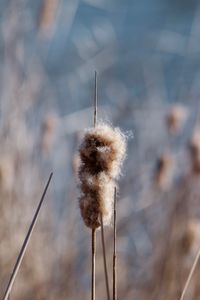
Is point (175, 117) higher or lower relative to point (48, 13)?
lower

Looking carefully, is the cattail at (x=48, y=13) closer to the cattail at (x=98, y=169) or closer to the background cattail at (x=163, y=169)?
the background cattail at (x=163, y=169)

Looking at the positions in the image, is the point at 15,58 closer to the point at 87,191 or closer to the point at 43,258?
the point at 43,258

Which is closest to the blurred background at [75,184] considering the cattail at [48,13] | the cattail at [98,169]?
the cattail at [48,13]

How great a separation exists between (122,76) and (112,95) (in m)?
0.93

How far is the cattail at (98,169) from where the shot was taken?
3.22ft

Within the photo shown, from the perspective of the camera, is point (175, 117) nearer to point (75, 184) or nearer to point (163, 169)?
point (163, 169)

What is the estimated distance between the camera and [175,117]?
2291 mm

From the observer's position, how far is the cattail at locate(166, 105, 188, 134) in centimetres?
230

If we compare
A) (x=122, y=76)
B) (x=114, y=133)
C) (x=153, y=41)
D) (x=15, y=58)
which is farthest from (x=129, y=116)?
(x=114, y=133)

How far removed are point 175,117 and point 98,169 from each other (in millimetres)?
1328

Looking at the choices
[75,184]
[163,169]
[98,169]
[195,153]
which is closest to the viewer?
[98,169]

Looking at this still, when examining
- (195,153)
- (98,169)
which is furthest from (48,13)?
(98,169)

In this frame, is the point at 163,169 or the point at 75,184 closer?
the point at 163,169

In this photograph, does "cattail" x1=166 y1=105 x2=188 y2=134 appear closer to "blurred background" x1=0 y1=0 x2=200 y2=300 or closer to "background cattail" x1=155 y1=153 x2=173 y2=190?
"blurred background" x1=0 y1=0 x2=200 y2=300
